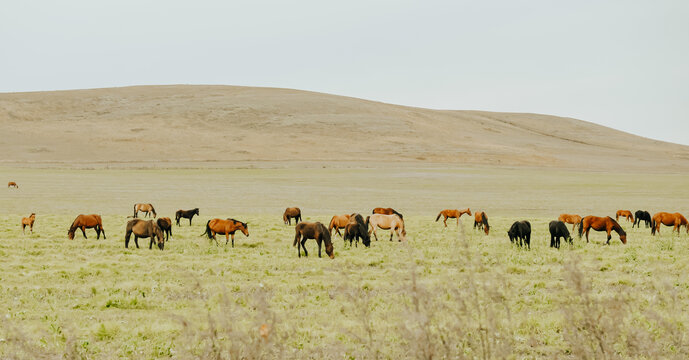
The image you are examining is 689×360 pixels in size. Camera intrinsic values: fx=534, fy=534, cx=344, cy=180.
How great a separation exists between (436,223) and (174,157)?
70033mm

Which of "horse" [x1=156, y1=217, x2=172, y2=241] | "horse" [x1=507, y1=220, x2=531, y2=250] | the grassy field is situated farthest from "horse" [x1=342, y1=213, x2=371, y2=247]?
"horse" [x1=156, y1=217, x2=172, y2=241]

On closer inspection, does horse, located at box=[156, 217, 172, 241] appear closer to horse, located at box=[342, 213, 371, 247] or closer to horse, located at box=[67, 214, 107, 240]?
horse, located at box=[67, 214, 107, 240]

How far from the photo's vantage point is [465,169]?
80312mm

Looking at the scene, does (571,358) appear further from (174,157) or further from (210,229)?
(174,157)

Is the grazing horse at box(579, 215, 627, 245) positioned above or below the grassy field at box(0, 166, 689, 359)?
above

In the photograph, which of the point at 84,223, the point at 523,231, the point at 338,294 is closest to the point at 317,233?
the point at 338,294

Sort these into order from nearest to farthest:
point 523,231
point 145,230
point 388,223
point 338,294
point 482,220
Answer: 1. point 338,294
2. point 145,230
3. point 523,231
4. point 388,223
5. point 482,220

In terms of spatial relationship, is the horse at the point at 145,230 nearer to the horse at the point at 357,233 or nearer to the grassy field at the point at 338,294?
the grassy field at the point at 338,294

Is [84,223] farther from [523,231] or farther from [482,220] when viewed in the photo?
[482,220]

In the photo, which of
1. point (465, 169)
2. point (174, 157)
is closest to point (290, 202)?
point (465, 169)

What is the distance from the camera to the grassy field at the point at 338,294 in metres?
5.02

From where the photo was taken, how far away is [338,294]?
11.8 m

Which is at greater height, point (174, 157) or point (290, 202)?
point (174, 157)

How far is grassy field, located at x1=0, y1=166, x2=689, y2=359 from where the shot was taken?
502 cm
